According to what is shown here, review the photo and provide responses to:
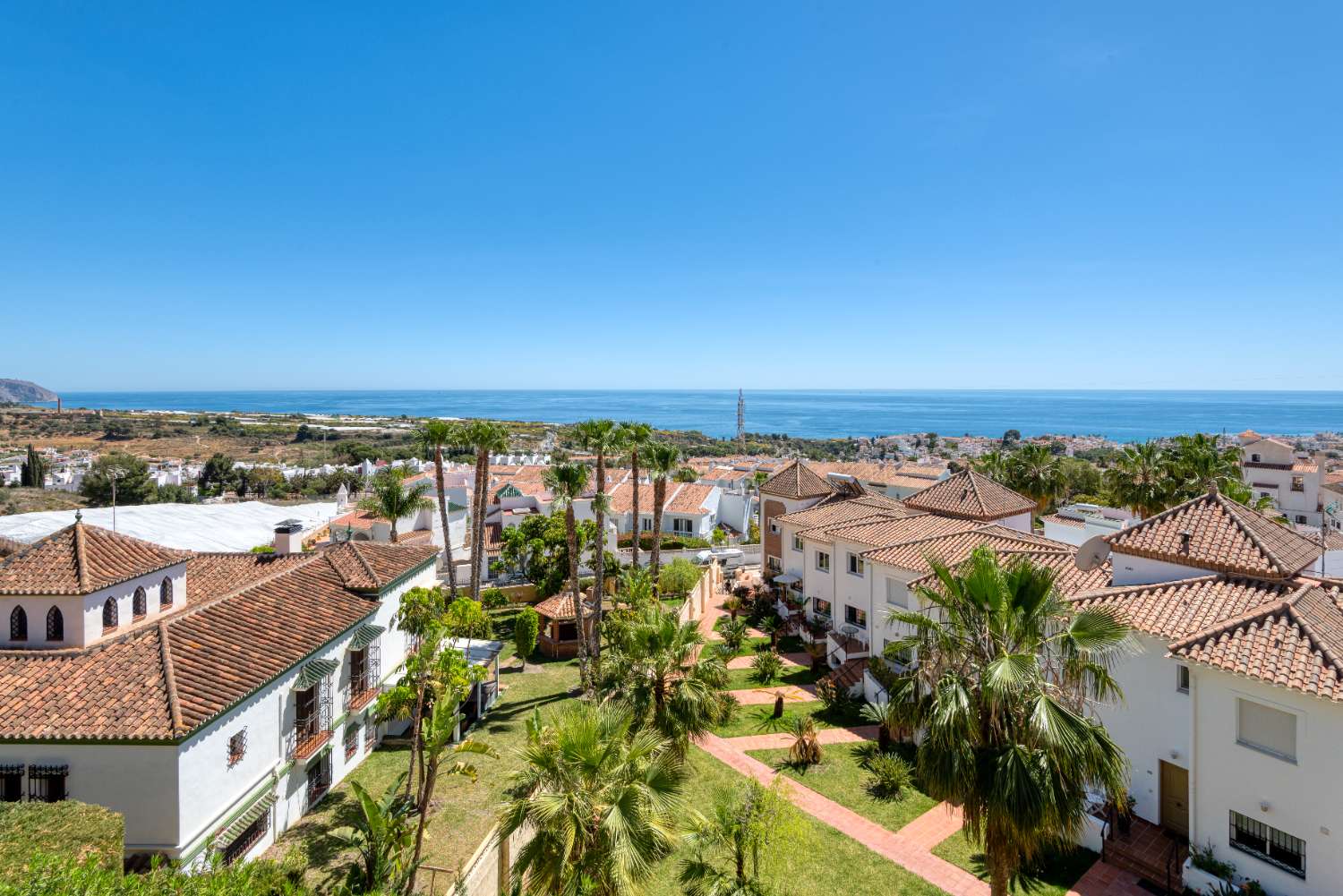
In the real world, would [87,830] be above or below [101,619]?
below

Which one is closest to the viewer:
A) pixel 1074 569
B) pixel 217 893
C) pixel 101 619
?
pixel 217 893

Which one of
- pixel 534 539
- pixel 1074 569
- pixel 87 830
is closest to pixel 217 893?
pixel 87 830

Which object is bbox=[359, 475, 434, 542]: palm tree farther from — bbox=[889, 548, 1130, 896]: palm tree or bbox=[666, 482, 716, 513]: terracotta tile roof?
bbox=[889, 548, 1130, 896]: palm tree

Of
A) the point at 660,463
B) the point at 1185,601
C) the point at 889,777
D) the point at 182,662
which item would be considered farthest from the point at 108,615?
the point at 1185,601

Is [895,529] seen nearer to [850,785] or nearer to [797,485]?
[797,485]

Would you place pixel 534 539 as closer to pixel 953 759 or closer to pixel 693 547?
pixel 693 547

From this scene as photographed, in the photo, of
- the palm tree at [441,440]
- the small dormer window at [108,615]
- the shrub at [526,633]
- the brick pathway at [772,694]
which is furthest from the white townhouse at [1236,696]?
the palm tree at [441,440]

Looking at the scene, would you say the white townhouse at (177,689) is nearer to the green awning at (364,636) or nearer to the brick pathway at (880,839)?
the green awning at (364,636)
